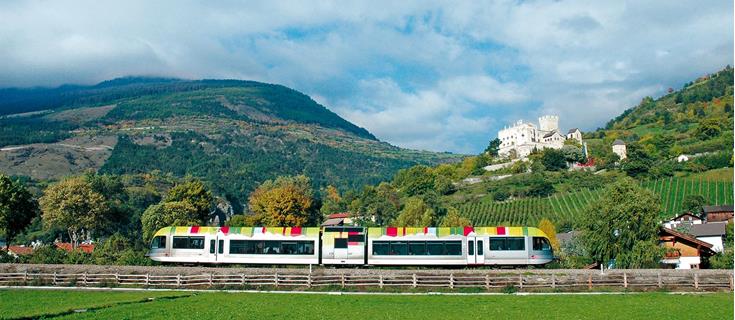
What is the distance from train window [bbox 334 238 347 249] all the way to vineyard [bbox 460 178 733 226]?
5271 cm

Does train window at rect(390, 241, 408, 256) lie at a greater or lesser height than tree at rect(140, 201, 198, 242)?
Answer: lesser

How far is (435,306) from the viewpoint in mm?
26359

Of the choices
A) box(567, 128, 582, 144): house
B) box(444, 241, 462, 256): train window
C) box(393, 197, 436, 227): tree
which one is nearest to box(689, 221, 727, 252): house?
box(393, 197, 436, 227): tree

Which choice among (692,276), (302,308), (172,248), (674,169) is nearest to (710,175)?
(674,169)

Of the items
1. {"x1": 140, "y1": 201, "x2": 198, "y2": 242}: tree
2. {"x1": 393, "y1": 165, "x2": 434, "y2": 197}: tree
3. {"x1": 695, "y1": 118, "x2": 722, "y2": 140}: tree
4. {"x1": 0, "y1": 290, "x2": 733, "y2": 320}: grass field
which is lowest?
{"x1": 0, "y1": 290, "x2": 733, "y2": 320}: grass field

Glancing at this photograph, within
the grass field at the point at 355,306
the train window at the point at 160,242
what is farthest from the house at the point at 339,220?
the grass field at the point at 355,306

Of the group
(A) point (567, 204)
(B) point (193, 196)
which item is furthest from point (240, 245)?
(A) point (567, 204)

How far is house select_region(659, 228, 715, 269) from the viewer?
47.9 meters

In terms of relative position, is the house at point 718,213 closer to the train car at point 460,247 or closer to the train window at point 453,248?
the train car at point 460,247

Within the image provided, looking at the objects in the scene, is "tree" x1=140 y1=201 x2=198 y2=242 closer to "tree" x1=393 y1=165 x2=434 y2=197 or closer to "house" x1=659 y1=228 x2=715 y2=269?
"house" x1=659 y1=228 x2=715 y2=269

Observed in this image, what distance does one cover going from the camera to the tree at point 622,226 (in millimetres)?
42500

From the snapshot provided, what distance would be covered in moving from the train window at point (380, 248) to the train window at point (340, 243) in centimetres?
179

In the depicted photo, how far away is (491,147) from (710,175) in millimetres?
80014

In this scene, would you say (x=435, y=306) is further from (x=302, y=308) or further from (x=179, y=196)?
(x=179, y=196)
